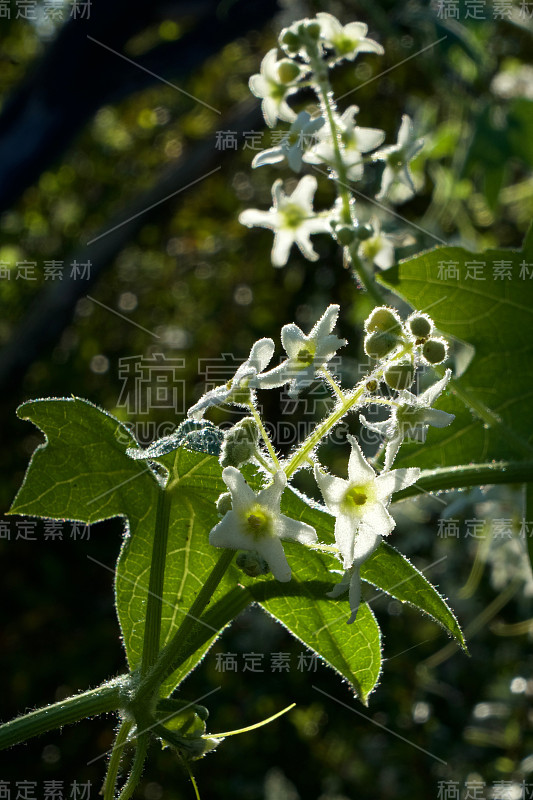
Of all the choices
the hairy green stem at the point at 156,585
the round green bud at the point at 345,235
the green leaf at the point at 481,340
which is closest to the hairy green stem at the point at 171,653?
the hairy green stem at the point at 156,585

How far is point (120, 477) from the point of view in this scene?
3.45 ft

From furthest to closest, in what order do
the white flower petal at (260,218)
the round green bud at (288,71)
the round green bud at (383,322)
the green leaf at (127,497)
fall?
the white flower petal at (260,218)
the round green bud at (288,71)
the green leaf at (127,497)
the round green bud at (383,322)

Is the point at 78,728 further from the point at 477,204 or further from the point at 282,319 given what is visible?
the point at 477,204

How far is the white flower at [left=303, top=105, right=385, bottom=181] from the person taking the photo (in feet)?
3.91

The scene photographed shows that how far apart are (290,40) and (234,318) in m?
2.80

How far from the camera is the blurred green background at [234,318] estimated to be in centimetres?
255

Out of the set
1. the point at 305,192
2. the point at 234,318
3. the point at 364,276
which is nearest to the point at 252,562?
the point at 364,276

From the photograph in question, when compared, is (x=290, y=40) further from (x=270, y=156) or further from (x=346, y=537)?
(x=346, y=537)

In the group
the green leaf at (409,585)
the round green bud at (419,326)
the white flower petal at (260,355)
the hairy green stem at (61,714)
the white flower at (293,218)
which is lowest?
the hairy green stem at (61,714)

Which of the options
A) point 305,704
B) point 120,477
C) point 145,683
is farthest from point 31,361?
point 145,683

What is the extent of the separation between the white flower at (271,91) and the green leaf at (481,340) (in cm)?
36

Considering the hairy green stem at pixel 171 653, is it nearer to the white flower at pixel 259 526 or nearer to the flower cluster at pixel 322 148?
the white flower at pixel 259 526

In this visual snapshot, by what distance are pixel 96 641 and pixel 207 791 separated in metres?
0.67

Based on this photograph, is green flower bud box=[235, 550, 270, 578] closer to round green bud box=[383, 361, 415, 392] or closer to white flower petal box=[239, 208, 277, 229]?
round green bud box=[383, 361, 415, 392]
